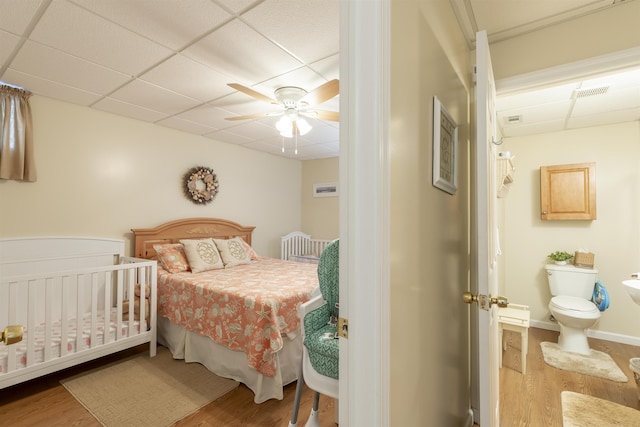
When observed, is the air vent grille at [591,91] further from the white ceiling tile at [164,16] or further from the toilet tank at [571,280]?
the white ceiling tile at [164,16]

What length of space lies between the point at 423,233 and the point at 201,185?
11.1 feet

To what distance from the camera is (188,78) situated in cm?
228

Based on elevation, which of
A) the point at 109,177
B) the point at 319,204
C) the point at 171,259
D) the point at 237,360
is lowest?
the point at 237,360

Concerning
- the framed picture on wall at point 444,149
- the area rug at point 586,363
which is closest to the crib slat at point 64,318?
the framed picture on wall at point 444,149

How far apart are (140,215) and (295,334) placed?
2267 millimetres

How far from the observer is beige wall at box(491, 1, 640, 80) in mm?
1456

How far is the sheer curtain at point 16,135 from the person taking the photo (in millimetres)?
2379

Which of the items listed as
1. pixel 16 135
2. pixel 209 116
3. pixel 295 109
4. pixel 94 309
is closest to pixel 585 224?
pixel 295 109

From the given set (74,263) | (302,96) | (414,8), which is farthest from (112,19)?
(74,263)

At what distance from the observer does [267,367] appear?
1998 mm

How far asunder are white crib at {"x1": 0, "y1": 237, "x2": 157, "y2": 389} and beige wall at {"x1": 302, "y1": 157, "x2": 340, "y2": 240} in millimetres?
2856

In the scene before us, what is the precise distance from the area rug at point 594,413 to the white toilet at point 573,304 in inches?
29.2

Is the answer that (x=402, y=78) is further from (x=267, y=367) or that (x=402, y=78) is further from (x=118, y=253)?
(x=118, y=253)

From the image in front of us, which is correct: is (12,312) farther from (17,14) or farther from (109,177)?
(17,14)
